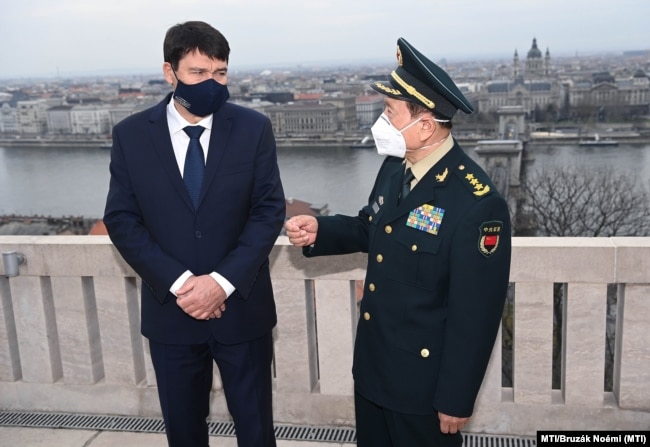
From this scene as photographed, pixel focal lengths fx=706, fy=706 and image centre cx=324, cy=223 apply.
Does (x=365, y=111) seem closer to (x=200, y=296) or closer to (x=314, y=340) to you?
(x=314, y=340)

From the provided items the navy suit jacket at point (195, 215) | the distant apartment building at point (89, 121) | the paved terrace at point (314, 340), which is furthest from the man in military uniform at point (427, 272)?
the distant apartment building at point (89, 121)

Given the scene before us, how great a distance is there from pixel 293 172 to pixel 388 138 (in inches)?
1460

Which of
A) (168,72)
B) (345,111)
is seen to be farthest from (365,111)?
(168,72)

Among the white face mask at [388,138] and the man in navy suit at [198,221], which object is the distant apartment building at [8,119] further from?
the white face mask at [388,138]

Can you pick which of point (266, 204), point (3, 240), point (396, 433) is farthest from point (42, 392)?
point (396, 433)

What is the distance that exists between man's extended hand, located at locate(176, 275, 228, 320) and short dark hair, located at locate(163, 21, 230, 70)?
44 centimetres

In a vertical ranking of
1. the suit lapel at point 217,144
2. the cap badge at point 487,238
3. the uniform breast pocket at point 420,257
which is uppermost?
the suit lapel at point 217,144

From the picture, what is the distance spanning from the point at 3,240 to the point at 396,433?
1410 millimetres

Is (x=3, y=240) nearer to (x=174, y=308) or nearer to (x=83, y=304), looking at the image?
(x=83, y=304)

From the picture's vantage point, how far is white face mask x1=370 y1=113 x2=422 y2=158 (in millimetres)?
1292

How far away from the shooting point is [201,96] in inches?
57.0

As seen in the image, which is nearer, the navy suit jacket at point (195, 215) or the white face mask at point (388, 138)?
the white face mask at point (388, 138)

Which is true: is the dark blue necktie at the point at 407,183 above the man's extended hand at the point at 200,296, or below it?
above

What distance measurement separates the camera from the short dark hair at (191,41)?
1.43m
